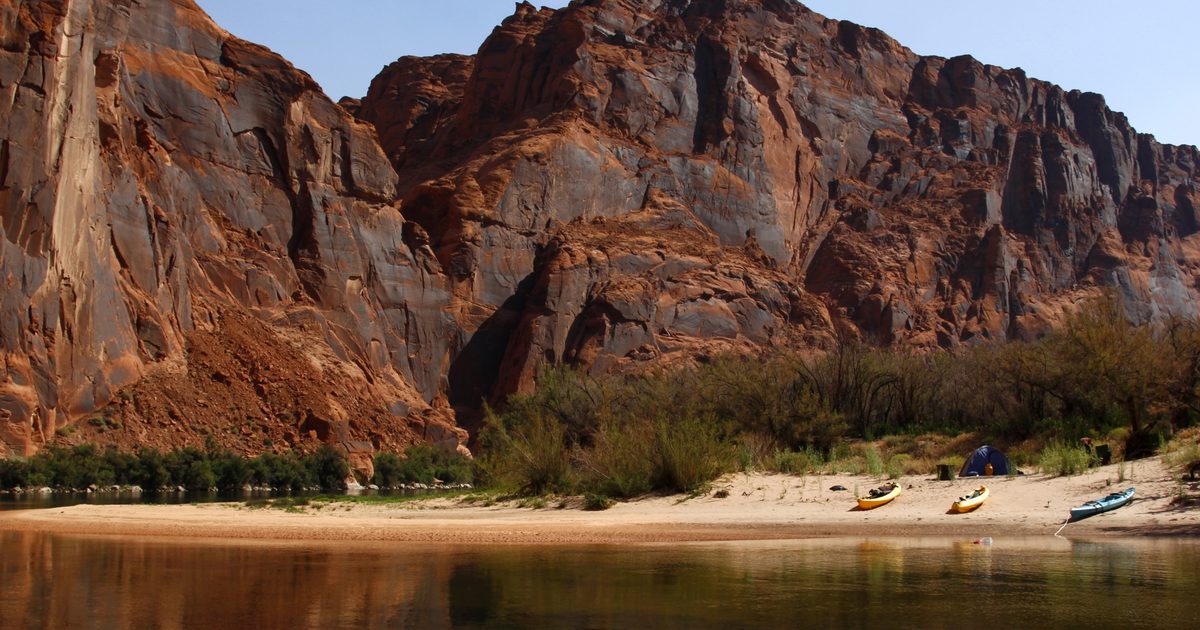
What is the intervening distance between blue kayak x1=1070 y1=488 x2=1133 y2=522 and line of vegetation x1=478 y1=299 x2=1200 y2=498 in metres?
3.71

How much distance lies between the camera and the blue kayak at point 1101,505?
2180 centimetres

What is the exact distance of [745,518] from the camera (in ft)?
82.5

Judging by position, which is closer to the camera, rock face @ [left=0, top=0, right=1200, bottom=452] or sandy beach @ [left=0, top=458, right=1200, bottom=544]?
sandy beach @ [left=0, top=458, right=1200, bottom=544]

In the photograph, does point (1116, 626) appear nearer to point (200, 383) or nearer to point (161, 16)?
point (200, 383)

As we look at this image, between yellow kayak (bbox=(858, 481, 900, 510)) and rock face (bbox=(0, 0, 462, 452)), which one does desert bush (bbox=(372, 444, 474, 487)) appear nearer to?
rock face (bbox=(0, 0, 462, 452))

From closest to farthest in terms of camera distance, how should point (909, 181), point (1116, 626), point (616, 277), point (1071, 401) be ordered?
point (1116, 626), point (1071, 401), point (616, 277), point (909, 181)

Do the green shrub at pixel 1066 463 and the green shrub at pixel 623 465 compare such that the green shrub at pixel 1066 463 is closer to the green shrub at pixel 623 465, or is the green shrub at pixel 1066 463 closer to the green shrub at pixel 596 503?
the green shrub at pixel 623 465

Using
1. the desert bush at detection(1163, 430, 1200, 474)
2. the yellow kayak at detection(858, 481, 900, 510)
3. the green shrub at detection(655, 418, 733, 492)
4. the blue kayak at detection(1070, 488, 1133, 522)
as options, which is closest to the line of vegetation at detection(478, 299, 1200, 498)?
the green shrub at detection(655, 418, 733, 492)

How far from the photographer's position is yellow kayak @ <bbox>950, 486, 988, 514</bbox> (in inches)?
928

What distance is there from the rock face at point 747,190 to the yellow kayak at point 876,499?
218 feet

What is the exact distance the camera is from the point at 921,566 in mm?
16359

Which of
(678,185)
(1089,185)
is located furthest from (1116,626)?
(1089,185)

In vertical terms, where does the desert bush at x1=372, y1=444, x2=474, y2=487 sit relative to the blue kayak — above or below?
above

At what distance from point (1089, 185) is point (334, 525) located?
143821mm
